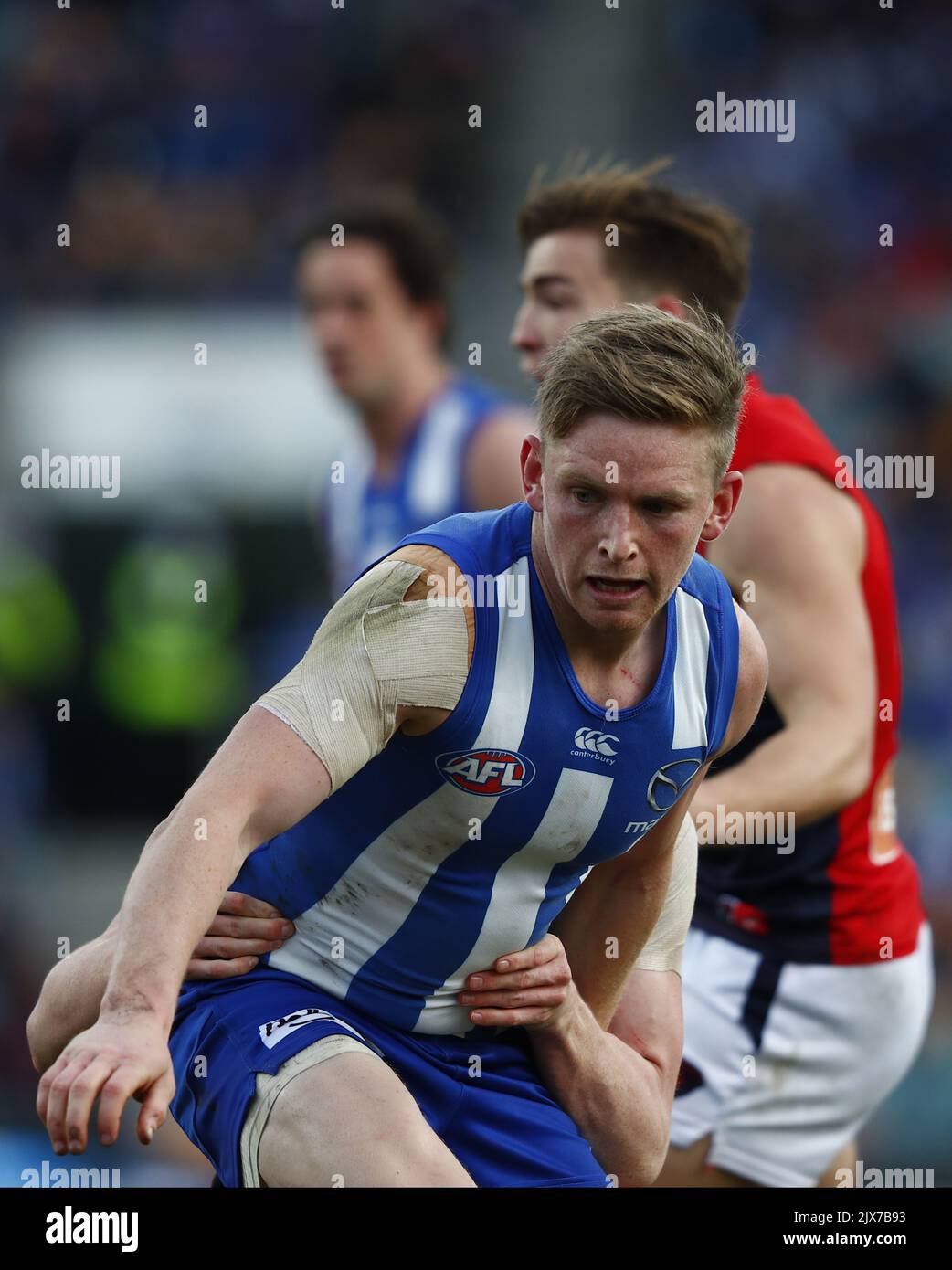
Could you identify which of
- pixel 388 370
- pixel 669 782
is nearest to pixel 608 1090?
pixel 669 782

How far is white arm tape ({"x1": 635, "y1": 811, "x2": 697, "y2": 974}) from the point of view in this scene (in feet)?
11.2

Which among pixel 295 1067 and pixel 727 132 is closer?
pixel 295 1067

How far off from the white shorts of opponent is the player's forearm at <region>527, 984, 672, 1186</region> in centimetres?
100

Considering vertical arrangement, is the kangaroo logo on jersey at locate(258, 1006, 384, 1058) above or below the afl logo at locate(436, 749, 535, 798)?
below

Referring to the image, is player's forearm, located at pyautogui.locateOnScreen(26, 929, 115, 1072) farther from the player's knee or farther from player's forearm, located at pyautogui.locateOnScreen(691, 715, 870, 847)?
player's forearm, located at pyautogui.locateOnScreen(691, 715, 870, 847)

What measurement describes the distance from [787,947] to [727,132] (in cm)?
890

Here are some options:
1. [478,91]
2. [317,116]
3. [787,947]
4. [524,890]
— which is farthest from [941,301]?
[524,890]

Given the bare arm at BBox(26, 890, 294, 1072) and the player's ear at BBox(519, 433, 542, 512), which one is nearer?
the player's ear at BBox(519, 433, 542, 512)

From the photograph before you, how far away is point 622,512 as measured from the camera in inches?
106

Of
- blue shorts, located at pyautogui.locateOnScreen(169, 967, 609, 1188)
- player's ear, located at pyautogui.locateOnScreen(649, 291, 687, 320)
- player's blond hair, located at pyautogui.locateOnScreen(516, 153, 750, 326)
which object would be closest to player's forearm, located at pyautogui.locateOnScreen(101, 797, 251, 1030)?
blue shorts, located at pyautogui.locateOnScreen(169, 967, 609, 1188)

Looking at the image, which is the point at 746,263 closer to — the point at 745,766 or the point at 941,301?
the point at 745,766

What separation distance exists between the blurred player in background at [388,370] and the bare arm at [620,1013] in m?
3.74
